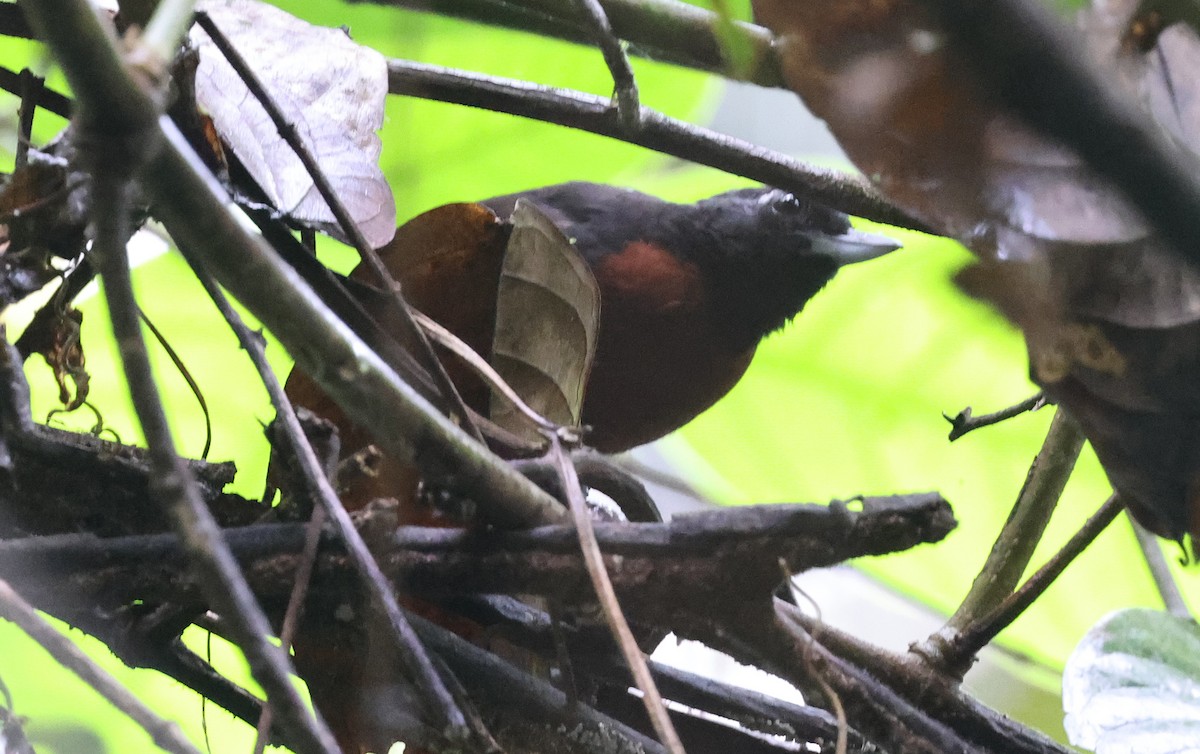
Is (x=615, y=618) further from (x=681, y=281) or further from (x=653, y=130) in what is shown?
(x=681, y=281)

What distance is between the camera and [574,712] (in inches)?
25.7

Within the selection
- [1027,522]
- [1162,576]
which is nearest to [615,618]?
[1027,522]

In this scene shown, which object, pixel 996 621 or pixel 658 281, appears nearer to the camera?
pixel 996 621

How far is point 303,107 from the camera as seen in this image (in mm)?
823

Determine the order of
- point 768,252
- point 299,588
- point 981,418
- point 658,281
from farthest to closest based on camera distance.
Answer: point 768,252 < point 658,281 < point 981,418 < point 299,588

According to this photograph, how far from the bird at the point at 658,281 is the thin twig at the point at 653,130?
106 millimetres

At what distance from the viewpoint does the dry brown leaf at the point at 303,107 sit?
74 centimetres

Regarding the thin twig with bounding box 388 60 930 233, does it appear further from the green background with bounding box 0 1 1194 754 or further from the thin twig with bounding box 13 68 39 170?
the thin twig with bounding box 13 68 39 170

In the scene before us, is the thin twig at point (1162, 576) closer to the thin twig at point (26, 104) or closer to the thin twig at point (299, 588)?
the thin twig at point (299, 588)

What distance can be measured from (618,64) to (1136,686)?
0.62 metres

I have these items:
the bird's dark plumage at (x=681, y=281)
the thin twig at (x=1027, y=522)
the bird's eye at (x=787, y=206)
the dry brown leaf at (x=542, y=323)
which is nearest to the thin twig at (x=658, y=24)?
the dry brown leaf at (x=542, y=323)

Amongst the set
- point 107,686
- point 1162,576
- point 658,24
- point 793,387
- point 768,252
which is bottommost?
point 107,686

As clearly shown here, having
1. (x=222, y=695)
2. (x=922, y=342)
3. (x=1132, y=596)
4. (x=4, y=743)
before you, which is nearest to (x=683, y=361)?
(x=922, y=342)

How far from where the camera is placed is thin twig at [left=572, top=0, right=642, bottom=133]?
0.70 m
